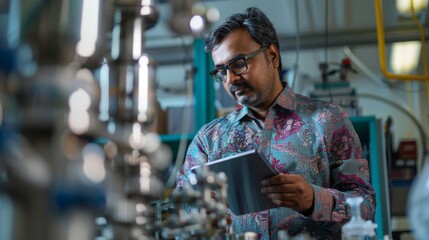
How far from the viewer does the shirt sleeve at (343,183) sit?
157 centimetres

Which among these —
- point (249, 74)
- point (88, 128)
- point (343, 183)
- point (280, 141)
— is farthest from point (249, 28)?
point (88, 128)

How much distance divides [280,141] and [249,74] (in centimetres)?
23

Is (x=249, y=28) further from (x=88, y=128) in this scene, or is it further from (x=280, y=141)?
(x=88, y=128)

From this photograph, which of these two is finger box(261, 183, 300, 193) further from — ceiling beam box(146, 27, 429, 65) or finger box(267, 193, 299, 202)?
ceiling beam box(146, 27, 429, 65)

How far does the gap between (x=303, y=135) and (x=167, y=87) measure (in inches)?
184

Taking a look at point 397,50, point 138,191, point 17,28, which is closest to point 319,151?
point 138,191

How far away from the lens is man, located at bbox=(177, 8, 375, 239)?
1.58 meters

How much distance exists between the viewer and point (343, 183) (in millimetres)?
1687

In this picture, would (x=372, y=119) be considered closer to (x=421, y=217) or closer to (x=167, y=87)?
(x=421, y=217)

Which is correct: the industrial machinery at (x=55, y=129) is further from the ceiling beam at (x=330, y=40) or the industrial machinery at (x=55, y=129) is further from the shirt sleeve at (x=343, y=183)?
the ceiling beam at (x=330, y=40)

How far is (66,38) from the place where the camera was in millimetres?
527

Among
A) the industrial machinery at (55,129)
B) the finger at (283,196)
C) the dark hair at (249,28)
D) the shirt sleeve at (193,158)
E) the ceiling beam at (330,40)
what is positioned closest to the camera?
the industrial machinery at (55,129)

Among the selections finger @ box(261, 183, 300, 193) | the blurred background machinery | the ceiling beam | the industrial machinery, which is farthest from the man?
the ceiling beam

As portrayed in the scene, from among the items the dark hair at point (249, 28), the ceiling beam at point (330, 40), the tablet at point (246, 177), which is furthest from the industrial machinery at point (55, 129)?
the ceiling beam at point (330, 40)
